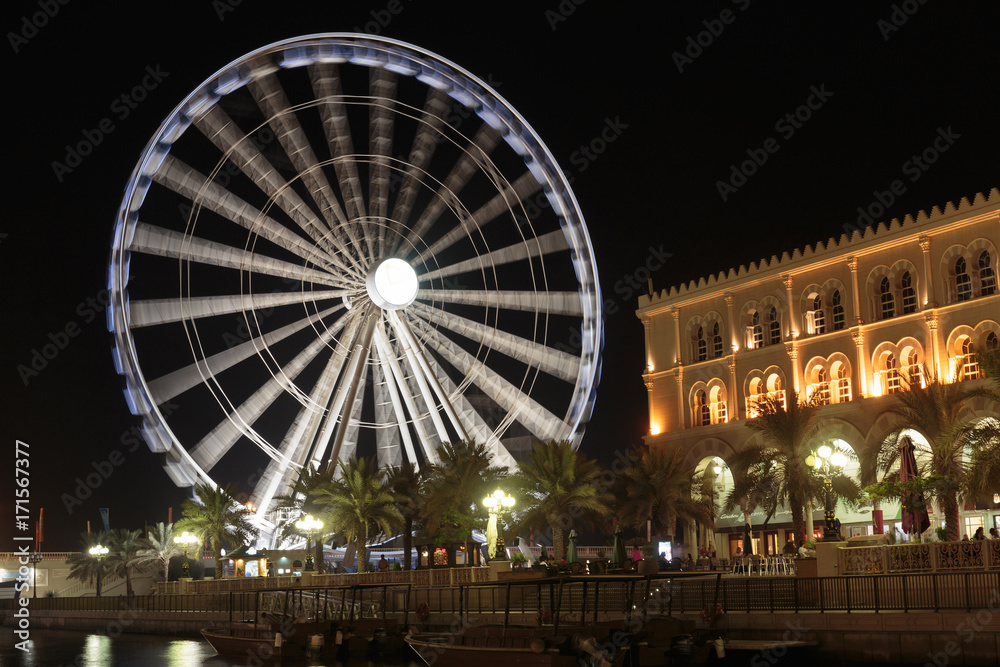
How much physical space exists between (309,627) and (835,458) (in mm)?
21856

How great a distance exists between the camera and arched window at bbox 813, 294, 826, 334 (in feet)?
145

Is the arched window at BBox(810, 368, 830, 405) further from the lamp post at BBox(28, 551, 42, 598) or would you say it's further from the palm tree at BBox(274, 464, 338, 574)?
the lamp post at BBox(28, 551, 42, 598)

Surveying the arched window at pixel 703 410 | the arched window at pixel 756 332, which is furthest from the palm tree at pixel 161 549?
the arched window at pixel 756 332

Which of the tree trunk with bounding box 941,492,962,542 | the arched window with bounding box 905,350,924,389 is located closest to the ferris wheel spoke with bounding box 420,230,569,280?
the arched window with bounding box 905,350,924,389

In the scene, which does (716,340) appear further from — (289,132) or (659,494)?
Result: (289,132)

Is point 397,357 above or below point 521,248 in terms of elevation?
below

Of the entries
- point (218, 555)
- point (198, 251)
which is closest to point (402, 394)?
point (198, 251)

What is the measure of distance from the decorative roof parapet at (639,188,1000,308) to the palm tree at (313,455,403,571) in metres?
17.7

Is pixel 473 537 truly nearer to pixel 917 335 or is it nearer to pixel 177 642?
pixel 177 642

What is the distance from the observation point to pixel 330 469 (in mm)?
38781

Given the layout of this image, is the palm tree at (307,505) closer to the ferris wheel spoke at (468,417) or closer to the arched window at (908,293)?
the ferris wheel spoke at (468,417)

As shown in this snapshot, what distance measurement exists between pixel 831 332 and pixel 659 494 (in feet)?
31.1

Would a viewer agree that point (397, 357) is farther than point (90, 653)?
Yes

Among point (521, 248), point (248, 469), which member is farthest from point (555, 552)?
point (248, 469)
